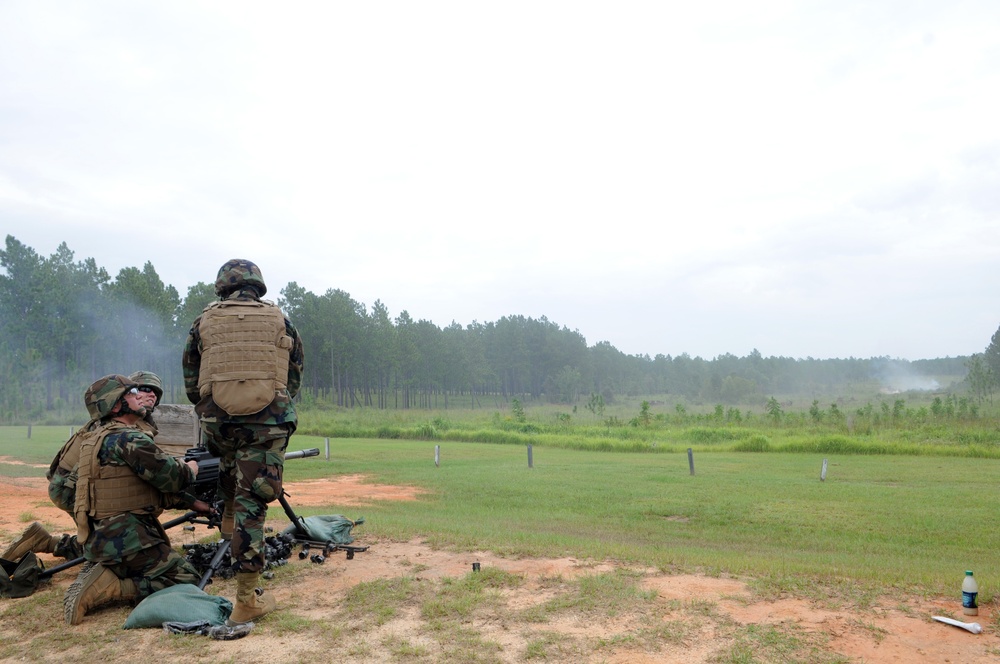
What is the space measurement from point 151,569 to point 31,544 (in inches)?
61.1

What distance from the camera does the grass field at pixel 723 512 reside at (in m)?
6.90

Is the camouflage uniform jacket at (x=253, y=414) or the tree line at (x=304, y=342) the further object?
the tree line at (x=304, y=342)

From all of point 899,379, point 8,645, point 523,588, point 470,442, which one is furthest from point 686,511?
point 899,379

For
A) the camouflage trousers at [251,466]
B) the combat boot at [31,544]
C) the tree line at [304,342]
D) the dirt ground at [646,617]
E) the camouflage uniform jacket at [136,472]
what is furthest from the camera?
the tree line at [304,342]

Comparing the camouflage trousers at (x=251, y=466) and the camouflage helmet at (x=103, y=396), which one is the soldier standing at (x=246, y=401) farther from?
the camouflage helmet at (x=103, y=396)

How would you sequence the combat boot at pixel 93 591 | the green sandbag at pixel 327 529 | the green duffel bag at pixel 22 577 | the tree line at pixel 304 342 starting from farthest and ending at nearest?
the tree line at pixel 304 342, the green sandbag at pixel 327 529, the green duffel bag at pixel 22 577, the combat boot at pixel 93 591

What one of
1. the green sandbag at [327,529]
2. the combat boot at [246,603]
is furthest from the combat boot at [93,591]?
the green sandbag at [327,529]

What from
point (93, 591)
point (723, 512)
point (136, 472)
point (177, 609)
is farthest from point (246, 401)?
point (723, 512)

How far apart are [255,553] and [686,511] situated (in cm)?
980

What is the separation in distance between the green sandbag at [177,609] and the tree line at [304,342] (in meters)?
38.8

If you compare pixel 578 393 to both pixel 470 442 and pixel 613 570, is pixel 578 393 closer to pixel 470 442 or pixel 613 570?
pixel 470 442

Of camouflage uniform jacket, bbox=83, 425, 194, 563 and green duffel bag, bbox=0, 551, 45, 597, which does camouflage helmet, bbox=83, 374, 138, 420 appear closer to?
camouflage uniform jacket, bbox=83, 425, 194, 563

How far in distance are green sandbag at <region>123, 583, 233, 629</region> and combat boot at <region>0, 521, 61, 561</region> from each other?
5.72ft

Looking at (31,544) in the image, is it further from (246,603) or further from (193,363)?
(246,603)
